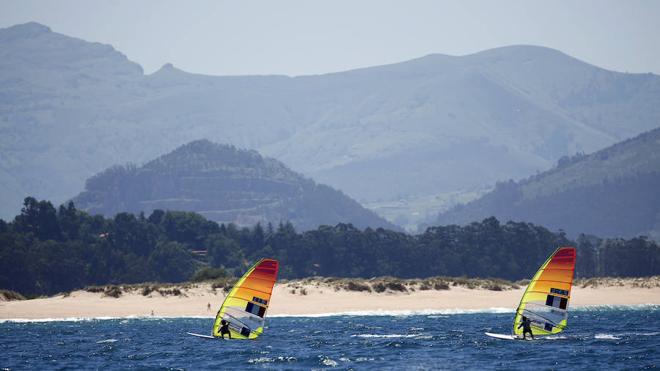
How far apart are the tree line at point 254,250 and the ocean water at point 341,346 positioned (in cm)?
5868

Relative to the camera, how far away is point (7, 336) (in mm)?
72688

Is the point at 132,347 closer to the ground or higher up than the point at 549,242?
closer to the ground

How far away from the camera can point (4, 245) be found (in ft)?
441

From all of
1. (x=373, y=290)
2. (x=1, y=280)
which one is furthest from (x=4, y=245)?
(x=373, y=290)

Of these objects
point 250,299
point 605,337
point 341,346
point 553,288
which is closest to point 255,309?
point 250,299

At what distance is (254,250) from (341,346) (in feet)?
385

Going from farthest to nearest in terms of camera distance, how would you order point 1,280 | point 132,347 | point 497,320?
point 1,280 → point 497,320 → point 132,347

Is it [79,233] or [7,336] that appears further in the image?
[79,233]

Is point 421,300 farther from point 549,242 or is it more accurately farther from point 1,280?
point 549,242

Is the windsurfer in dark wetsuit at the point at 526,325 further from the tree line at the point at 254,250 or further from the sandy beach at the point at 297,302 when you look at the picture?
the tree line at the point at 254,250

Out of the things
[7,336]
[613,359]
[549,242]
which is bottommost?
[7,336]

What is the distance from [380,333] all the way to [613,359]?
20.1 metres

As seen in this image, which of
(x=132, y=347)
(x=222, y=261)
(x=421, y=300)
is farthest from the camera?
(x=222, y=261)

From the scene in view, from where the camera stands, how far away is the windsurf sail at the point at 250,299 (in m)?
61.2
